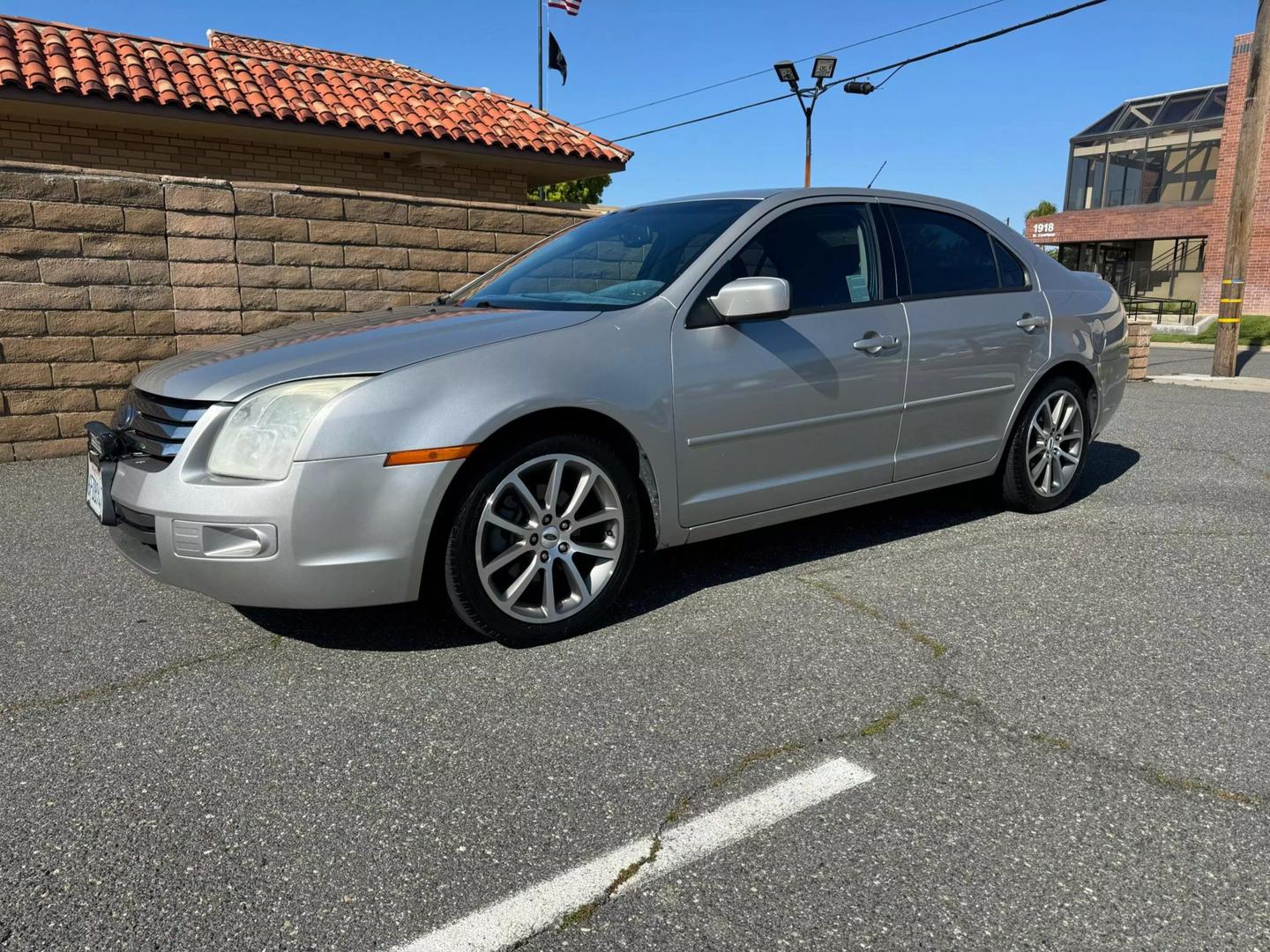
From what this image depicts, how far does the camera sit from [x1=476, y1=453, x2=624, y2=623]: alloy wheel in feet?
10.8

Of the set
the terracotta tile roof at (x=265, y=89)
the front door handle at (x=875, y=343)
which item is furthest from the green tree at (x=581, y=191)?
the front door handle at (x=875, y=343)

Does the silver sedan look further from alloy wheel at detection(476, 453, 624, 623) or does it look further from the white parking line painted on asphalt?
the white parking line painted on asphalt

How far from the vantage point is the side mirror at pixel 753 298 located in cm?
361

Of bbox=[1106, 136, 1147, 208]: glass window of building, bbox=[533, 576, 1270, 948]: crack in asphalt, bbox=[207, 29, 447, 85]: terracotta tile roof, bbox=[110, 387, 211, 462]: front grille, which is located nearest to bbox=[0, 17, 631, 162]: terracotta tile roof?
bbox=[207, 29, 447, 85]: terracotta tile roof

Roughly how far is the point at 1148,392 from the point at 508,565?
9965mm

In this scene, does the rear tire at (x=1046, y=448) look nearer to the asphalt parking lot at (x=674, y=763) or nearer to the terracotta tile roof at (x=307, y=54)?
the asphalt parking lot at (x=674, y=763)

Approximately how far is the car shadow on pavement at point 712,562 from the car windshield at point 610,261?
1078 millimetres

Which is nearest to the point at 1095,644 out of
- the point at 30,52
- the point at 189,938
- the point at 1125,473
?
the point at 189,938

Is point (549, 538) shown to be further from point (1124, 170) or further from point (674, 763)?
point (1124, 170)

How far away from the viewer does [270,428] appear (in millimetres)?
3068

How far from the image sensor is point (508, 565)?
3.39m

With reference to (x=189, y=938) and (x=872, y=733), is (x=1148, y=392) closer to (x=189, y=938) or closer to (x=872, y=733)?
(x=872, y=733)

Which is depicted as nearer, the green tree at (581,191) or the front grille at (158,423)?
the front grille at (158,423)

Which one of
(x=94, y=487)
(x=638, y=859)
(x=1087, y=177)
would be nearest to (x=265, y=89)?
(x=94, y=487)
